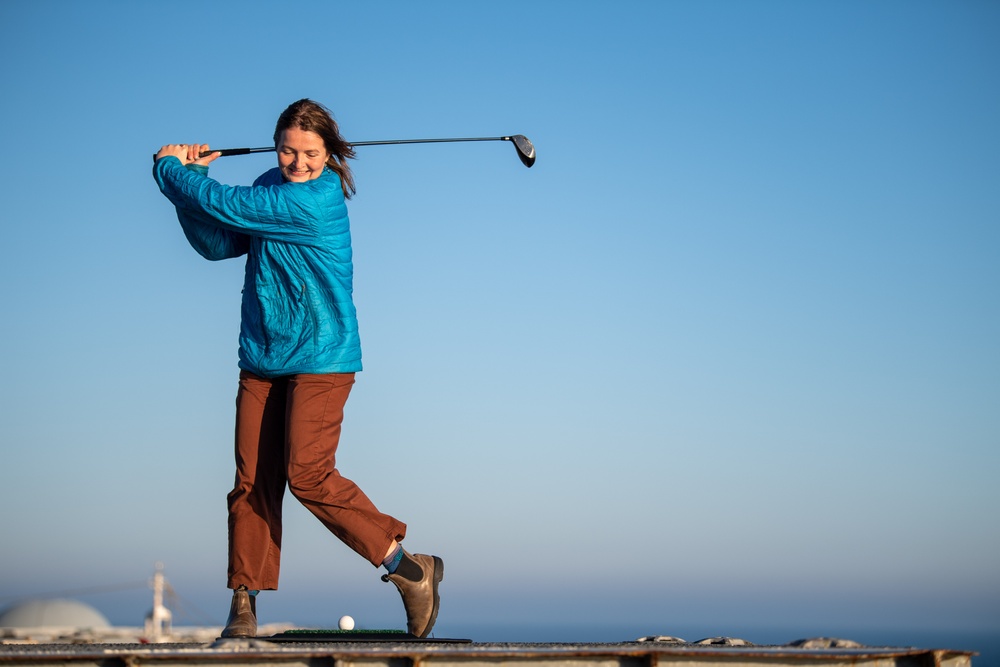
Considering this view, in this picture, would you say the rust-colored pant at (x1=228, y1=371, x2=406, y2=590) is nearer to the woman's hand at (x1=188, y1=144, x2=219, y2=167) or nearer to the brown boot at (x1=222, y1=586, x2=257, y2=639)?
the brown boot at (x1=222, y1=586, x2=257, y2=639)

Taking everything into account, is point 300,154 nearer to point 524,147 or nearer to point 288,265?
point 288,265

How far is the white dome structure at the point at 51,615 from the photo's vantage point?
67000mm

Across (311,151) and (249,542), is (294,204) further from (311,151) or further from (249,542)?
(249,542)

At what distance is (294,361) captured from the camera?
602 centimetres

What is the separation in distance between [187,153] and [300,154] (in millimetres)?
681

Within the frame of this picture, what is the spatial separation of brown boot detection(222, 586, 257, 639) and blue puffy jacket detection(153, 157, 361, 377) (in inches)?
46.0

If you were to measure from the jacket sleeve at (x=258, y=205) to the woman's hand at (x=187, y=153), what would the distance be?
→ 0.15m

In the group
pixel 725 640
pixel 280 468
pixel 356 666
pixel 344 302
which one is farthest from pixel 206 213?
pixel 725 640

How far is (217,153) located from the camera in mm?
6578

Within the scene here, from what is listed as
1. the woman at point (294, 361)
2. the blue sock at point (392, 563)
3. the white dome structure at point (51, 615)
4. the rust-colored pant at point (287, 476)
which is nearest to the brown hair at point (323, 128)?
the woman at point (294, 361)

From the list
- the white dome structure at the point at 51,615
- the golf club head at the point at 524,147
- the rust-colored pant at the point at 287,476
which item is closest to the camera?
the rust-colored pant at the point at 287,476

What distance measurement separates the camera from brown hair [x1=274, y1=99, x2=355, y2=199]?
6.24 metres

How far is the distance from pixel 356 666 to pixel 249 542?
2.23 metres

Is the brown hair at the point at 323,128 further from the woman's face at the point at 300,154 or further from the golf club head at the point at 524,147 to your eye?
the golf club head at the point at 524,147
